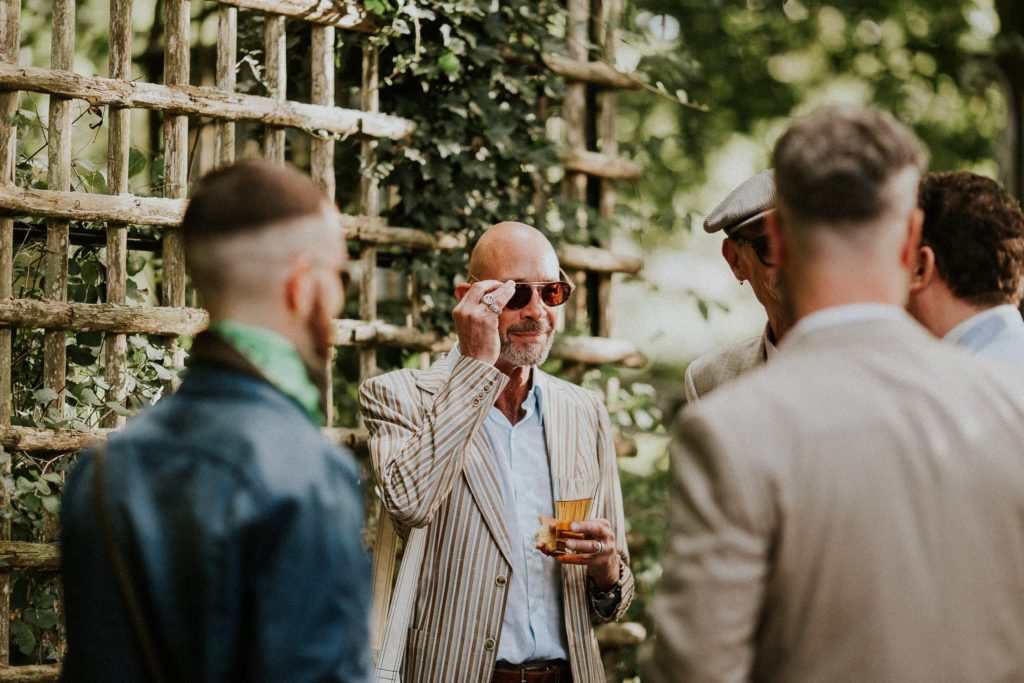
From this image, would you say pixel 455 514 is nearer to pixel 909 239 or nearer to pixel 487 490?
pixel 487 490

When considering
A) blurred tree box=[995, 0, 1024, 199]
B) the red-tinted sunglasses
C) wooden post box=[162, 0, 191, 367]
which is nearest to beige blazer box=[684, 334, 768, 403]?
the red-tinted sunglasses

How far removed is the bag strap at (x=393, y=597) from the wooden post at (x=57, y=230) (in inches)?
50.0

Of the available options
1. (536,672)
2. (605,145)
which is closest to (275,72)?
(605,145)

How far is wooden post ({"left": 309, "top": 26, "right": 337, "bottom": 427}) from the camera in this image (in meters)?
4.48

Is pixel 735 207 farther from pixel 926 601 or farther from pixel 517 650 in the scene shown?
pixel 926 601

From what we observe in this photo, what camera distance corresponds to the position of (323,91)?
4.52 meters

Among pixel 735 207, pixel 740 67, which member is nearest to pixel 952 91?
pixel 740 67

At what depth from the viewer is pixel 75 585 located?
5.85 feet

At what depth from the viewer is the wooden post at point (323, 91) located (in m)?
4.48

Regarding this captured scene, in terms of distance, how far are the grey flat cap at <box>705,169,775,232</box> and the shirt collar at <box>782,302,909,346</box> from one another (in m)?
1.34

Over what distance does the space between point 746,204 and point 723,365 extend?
1.72 feet

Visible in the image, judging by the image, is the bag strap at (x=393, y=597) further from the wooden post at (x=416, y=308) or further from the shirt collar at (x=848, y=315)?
the shirt collar at (x=848, y=315)

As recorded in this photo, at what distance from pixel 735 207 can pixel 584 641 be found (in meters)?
1.31

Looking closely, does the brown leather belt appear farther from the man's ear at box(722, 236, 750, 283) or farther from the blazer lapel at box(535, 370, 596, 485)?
the man's ear at box(722, 236, 750, 283)
